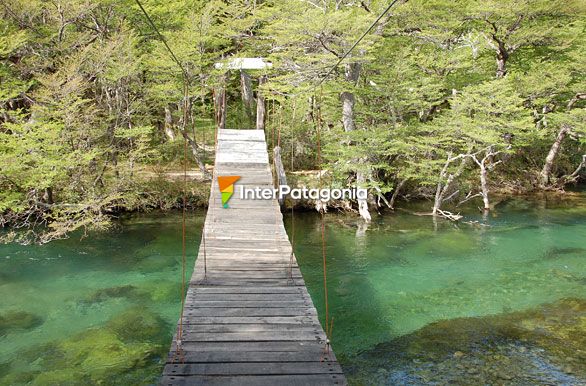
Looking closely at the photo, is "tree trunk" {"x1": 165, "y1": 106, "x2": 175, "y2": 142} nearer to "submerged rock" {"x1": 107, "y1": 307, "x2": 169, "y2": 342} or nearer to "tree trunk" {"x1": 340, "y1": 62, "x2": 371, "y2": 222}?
"tree trunk" {"x1": 340, "y1": 62, "x2": 371, "y2": 222}

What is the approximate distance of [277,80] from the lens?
1149cm

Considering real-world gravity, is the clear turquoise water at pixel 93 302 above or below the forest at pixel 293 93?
below

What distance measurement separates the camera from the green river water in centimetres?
502

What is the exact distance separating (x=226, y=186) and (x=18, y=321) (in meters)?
4.08

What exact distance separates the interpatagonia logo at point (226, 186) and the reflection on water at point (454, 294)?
6.31 ft

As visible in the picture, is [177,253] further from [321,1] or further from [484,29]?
[484,29]

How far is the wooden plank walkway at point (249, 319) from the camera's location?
3.03m

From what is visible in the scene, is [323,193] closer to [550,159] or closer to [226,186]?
[226,186]

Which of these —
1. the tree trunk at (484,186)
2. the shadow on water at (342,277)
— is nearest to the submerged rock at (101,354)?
the shadow on water at (342,277)

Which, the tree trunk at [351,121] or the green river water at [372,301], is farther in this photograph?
the tree trunk at [351,121]

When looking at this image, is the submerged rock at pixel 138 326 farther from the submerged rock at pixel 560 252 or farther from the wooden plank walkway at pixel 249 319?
the submerged rock at pixel 560 252

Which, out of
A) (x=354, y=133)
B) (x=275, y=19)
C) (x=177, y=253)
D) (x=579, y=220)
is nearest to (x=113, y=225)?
(x=177, y=253)

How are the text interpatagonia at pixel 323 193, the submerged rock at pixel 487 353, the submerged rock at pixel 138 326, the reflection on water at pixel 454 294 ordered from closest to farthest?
the submerged rock at pixel 487 353, the reflection on water at pixel 454 294, the submerged rock at pixel 138 326, the text interpatagonia at pixel 323 193

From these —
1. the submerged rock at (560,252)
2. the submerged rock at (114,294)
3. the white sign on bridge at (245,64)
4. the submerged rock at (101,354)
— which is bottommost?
the submerged rock at (101,354)
